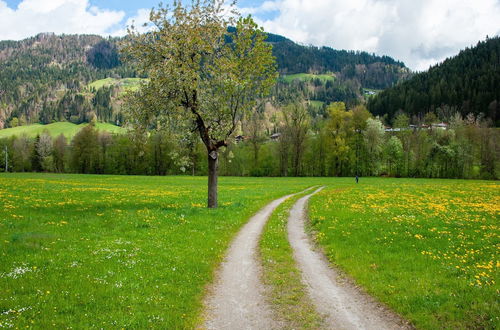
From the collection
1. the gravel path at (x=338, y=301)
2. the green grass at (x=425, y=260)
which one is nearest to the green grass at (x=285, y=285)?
the gravel path at (x=338, y=301)

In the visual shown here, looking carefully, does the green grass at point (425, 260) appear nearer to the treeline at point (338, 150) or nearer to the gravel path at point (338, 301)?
the gravel path at point (338, 301)

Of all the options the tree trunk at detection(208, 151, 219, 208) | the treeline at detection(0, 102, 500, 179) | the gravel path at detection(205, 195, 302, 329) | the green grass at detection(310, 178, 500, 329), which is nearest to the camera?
the gravel path at detection(205, 195, 302, 329)

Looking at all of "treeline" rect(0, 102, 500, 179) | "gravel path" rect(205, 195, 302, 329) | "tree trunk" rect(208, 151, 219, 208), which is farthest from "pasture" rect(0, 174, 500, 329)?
"treeline" rect(0, 102, 500, 179)

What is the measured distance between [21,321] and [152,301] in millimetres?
3152

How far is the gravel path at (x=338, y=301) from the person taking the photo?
824 cm

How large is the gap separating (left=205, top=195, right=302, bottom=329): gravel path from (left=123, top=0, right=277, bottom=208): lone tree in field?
12.4m

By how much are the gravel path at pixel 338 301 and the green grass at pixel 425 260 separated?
49 centimetres

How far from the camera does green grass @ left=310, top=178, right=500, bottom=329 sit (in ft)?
27.6

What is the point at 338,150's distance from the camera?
3521 inches

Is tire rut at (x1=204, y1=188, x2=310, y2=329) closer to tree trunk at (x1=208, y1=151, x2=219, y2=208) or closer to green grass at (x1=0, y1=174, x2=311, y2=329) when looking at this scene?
green grass at (x1=0, y1=174, x2=311, y2=329)

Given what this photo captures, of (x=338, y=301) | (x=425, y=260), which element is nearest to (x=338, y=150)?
(x=425, y=260)

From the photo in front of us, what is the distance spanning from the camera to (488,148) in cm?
8631

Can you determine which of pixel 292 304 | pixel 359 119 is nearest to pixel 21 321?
pixel 292 304

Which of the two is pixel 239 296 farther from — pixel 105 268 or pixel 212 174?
pixel 212 174
